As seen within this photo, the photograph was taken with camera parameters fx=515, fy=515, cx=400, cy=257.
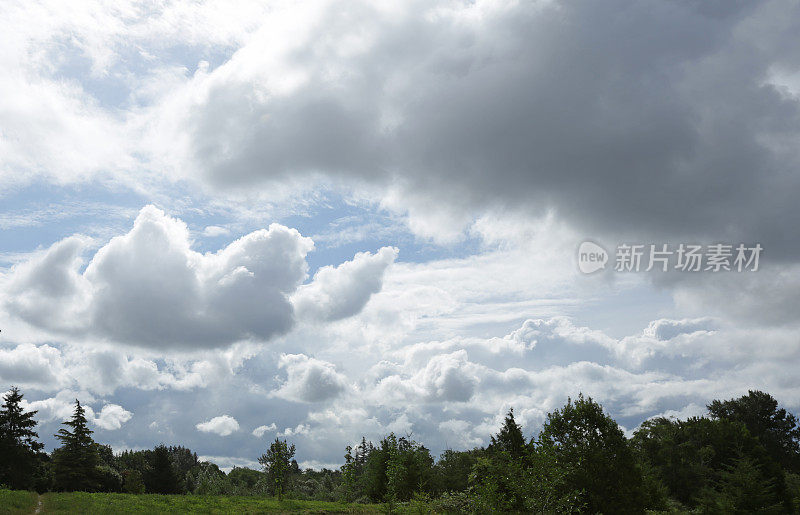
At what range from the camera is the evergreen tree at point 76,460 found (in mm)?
54250

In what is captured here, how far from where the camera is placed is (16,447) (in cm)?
5538

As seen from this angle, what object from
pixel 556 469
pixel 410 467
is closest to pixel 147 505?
pixel 410 467

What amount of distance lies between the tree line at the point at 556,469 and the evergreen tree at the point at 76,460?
4.2 inches

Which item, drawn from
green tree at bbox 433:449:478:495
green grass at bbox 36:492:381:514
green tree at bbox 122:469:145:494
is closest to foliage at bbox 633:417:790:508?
green tree at bbox 433:449:478:495

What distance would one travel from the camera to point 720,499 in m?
29.0

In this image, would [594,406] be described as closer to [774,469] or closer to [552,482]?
[552,482]

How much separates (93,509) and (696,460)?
191ft

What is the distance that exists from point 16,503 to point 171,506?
30.0 ft

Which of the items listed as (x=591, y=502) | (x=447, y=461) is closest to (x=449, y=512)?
(x=591, y=502)

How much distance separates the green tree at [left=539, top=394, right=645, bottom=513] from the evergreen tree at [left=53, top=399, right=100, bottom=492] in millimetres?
52350

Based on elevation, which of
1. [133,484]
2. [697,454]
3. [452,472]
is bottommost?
[133,484]

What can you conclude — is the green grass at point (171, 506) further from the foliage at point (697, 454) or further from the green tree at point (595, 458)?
the foliage at point (697, 454)

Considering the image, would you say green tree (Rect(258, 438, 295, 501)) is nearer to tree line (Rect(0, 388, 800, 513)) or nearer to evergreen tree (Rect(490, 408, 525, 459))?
tree line (Rect(0, 388, 800, 513))

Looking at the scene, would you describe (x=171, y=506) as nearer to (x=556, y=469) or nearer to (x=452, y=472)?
(x=556, y=469)
